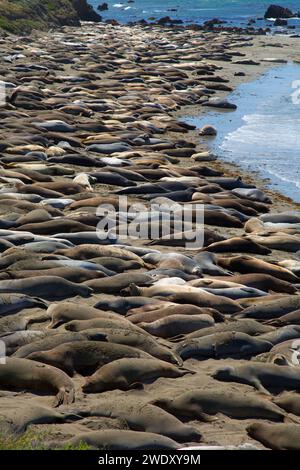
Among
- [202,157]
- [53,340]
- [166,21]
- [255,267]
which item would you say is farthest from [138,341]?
[166,21]

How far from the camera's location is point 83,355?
569 centimetres

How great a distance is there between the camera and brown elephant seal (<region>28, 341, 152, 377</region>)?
5.59 m

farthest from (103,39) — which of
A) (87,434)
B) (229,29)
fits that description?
(87,434)

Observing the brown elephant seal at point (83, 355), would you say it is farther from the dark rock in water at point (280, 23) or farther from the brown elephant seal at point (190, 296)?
the dark rock in water at point (280, 23)

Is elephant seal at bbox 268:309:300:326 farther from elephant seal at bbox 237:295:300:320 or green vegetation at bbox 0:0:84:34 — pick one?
green vegetation at bbox 0:0:84:34

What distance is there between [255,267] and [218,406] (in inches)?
124

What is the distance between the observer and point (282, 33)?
162 ft

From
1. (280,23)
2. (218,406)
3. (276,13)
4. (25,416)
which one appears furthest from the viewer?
(276,13)

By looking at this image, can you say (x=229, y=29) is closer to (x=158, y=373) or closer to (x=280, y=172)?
(x=280, y=172)

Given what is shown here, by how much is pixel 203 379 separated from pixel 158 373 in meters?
0.32

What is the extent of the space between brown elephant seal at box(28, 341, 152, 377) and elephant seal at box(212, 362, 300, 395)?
0.58m

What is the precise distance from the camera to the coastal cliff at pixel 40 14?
127 feet

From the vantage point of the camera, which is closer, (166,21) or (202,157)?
(202,157)

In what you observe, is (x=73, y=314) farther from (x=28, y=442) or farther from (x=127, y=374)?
(x=28, y=442)
